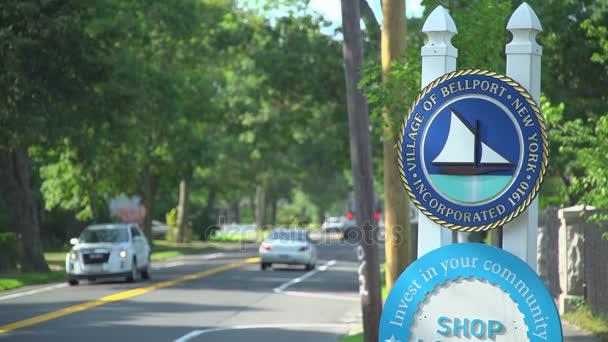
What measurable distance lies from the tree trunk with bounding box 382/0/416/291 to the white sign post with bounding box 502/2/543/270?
6.02 meters

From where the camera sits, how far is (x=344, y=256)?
165 ft

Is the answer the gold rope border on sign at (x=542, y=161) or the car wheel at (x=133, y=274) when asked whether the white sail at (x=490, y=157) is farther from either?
the car wheel at (x=133, y=274)

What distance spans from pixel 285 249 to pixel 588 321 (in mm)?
20341

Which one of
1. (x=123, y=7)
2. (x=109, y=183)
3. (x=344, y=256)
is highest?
(x=123, y=7)

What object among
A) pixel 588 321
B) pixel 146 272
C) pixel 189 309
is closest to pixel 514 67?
pixel 588 321

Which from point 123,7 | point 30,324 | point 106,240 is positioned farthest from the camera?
point 123,7

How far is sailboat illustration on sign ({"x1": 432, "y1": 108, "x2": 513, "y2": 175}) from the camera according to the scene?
5480 millimetres

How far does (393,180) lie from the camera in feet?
45.1

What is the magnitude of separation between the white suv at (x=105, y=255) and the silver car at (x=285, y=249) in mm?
6862

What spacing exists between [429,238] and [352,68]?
7.69 meters

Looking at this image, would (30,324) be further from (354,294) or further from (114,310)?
(354,294)

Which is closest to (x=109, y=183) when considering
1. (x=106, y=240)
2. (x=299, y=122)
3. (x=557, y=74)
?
(x=299, y=122)

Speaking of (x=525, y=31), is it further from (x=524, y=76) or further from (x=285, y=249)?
(x=285, y=249)

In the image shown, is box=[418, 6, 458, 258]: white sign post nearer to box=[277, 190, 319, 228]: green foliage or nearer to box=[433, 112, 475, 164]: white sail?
box=[433, 112, 475, 164]: white sail
